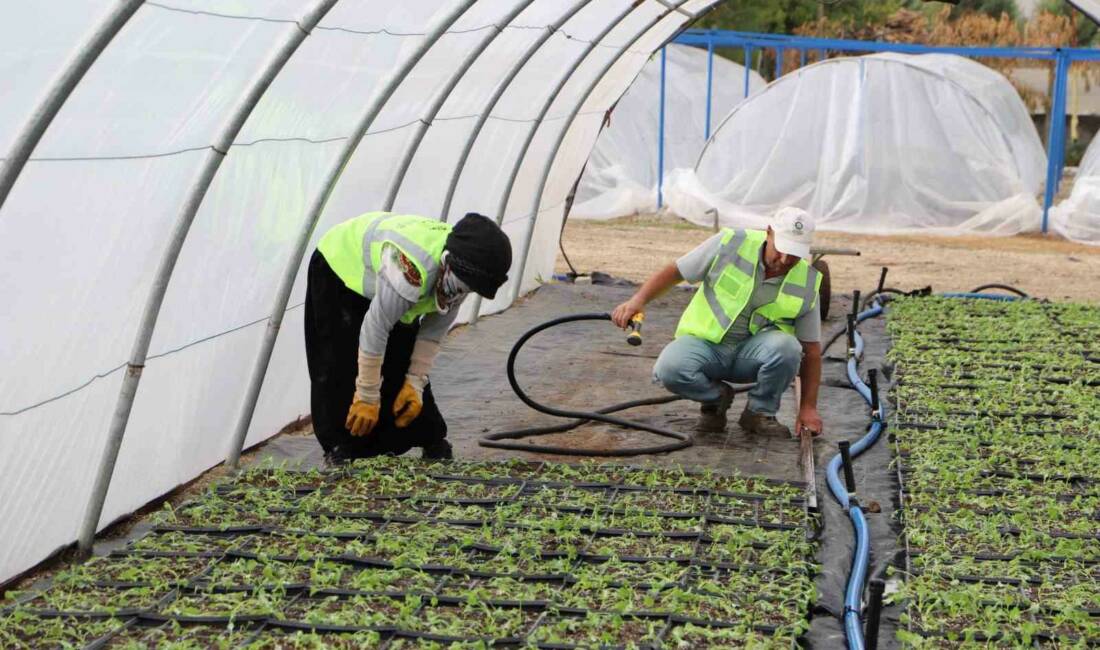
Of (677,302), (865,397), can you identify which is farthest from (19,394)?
(677,302)

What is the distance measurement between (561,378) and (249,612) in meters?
3.94

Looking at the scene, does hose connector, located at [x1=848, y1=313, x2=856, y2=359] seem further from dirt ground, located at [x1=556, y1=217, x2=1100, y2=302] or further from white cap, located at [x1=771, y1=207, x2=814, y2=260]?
dirt ground, located at [x1=556, y1=217, x2=1100, y2=302]

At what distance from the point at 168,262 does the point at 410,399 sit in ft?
3.56

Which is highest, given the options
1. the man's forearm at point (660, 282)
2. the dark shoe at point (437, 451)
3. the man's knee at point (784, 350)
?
the man's forearm at point (660, 282)

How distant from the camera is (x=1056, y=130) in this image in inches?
652

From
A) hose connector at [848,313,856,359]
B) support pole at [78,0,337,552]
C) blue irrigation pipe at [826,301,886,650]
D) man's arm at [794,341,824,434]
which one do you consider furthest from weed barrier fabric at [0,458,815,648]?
hose connector at [848,313,856,359]

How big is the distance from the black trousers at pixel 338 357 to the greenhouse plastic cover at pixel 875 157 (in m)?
11.8

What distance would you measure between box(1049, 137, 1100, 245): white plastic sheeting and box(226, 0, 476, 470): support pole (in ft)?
39.3

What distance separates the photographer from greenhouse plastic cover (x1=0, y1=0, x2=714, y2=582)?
4.04 metres

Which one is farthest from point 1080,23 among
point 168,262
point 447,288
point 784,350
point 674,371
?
point 168,262

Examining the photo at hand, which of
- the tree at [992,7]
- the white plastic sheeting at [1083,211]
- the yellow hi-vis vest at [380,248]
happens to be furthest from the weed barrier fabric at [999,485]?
the tree at [992,7]

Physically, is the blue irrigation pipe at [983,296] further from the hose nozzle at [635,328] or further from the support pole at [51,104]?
the support pole at [51,104]

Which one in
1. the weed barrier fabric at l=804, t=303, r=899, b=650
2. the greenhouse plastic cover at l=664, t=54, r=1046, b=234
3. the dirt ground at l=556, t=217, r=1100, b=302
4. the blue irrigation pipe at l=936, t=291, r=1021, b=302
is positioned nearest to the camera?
the weed barrier fabric at l=804, t=303, r=899, b=650

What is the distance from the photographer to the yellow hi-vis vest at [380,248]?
471 centimetres
